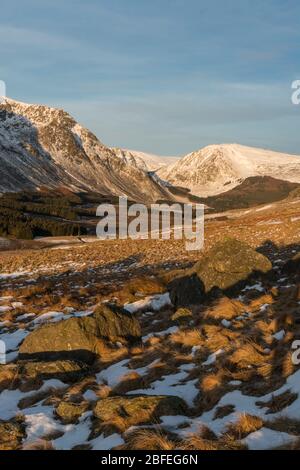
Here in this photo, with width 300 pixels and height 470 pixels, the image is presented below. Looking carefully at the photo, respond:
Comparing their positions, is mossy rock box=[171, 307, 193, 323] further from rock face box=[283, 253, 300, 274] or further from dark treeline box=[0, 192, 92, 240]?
dark treeline box=[0, 192, 92, 240]

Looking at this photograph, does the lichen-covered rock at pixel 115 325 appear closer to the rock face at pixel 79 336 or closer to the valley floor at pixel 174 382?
the rock face at pixel 79 336

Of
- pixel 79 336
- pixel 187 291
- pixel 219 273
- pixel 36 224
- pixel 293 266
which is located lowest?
pixel 79 336

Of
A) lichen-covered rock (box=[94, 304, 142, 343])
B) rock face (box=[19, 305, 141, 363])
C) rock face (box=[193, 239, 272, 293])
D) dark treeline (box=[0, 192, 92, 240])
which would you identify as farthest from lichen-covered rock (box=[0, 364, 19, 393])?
dark treeline (box=[0, 192, 92, 240])

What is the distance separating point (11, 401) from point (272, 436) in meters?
5.61

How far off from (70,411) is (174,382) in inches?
80.6

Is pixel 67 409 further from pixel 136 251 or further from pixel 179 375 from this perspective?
pixel 136 251

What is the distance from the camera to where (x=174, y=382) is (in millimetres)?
9273

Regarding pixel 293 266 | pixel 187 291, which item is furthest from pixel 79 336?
pixel 293 266

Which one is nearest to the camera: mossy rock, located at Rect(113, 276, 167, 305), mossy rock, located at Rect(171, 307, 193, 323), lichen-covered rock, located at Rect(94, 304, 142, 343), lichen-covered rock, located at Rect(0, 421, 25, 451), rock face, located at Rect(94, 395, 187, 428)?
lichen-covered rock, located at Rect(0, 421, 25, 451)

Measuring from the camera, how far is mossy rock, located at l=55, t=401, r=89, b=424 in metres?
8.30

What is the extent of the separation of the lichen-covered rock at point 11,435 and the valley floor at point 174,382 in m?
0.02

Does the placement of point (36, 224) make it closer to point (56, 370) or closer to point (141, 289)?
point (141, 289)

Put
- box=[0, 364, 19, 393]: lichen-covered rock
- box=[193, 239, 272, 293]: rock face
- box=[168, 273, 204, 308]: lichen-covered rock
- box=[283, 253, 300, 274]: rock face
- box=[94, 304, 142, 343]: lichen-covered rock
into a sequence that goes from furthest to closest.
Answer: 1. box=[283, 253, 300, 274]: rock face
2. box=[193, 239, 272, 293]: rock face
3. box=[168, 273, 204, 308]: lichen-covered rock
4. box=[94, 304, 142, 343]: lichen-covered rock
5. box=[0, 364, 19, 393]: lichen-covered rock

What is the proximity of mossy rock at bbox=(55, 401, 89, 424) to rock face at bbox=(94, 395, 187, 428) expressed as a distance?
48 centimetres
